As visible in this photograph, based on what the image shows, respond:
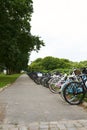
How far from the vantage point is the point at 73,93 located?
1062 centimetres

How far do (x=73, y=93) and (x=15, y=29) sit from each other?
28255 millimetres

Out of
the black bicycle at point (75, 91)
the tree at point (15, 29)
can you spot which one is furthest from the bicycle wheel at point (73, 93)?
the tree at point (15, 29)

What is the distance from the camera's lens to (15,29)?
38188mm

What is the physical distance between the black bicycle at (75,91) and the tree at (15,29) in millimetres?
25286

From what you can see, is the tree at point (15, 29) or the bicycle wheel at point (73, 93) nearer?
the bicycle wheel at point (73, 93)

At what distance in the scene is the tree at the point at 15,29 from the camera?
36156mm

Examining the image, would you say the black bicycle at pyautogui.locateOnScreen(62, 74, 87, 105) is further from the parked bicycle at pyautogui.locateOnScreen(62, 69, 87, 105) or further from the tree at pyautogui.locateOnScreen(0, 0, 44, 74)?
the tree at pyautogui.locateOnScreen(0, 0, 44, 74)

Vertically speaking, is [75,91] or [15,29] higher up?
[15,29]

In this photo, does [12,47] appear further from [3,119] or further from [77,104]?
[3,119]

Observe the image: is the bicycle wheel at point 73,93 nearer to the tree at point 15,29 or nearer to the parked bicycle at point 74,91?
the parked bicycle at point 74,91

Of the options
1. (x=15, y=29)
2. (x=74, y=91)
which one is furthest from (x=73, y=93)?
(x=15, y=29)

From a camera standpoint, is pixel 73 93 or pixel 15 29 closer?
pixel 73 93

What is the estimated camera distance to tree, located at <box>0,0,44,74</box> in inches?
1423

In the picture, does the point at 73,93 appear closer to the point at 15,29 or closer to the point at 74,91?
the point at 74,91
